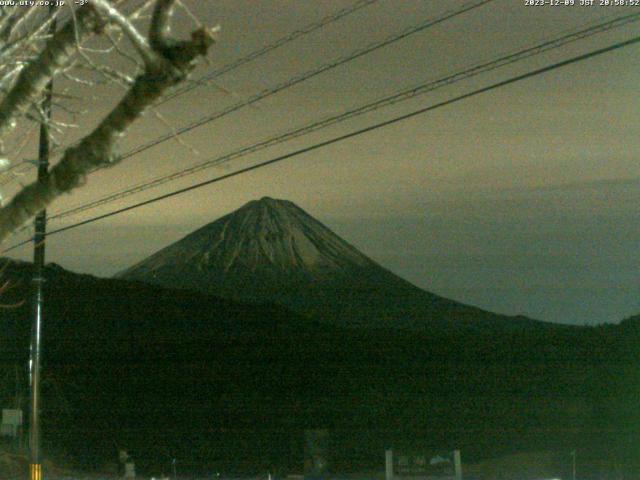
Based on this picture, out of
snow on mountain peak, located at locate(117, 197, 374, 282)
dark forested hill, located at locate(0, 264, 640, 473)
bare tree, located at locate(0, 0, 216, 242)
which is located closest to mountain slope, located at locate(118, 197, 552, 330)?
snow on mountain peak, located at locate(117, 197, 374, 282)

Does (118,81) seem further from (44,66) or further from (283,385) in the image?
(283,385)

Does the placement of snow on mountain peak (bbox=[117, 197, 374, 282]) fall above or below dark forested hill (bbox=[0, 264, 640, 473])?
above

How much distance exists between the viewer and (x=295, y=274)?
4031 inches

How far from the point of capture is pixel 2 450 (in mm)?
29719

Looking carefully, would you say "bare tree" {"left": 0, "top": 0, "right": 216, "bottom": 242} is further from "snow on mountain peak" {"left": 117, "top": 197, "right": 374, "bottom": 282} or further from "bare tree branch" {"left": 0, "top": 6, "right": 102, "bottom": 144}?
"snow on mountain peak" {"left": 117, "top": 197, "right": 374, "bottom": 282}

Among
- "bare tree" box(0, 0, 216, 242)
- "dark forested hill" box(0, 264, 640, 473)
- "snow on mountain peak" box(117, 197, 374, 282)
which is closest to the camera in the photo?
"bare tree" box(0, 0, 216, 242)

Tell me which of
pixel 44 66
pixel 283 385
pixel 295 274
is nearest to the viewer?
pixel 44 66

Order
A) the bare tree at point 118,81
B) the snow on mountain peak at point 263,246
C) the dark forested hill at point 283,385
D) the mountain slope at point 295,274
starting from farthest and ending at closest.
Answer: the snow on mountain peak at point 263,246 < the mountain slope at point 295,274 < the dark forested hill at point 283,385 < the bare tree at point 118,81

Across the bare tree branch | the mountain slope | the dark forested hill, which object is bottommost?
the dark forested hill

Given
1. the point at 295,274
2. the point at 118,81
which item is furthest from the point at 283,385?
the point at 118,81

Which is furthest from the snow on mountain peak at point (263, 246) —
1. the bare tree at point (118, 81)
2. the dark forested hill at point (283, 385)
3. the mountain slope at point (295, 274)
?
the bare tree at point (118, 81)

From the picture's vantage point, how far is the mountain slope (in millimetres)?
91562

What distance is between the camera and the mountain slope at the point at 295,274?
91.6 meters

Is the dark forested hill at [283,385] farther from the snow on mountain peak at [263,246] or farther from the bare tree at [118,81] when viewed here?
the snow on mountain peak at [263,246]
